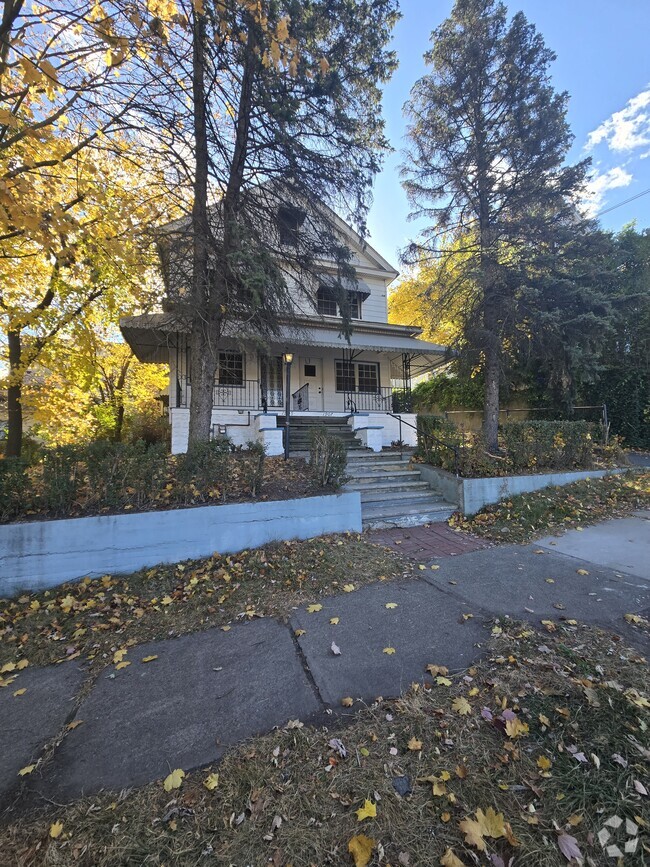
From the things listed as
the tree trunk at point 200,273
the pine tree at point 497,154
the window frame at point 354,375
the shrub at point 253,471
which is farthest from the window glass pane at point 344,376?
the shrub at point 253,471

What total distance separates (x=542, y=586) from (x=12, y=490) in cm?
634

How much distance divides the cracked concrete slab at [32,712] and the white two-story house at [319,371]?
269 inches

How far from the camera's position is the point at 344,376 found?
14.3 meters

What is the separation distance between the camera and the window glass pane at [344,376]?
14219mm

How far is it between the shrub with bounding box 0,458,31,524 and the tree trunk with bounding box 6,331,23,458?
6193mm

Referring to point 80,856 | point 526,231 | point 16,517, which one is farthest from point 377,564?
point 526,231

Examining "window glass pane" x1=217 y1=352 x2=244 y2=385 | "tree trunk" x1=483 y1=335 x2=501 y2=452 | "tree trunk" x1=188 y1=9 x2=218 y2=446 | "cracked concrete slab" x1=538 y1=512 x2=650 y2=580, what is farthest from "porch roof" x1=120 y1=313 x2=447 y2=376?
"cracked concrete slab" x1=538 y1=512 x2=650 y2=580

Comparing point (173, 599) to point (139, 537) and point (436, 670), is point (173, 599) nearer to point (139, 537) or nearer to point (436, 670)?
point (139, 537)

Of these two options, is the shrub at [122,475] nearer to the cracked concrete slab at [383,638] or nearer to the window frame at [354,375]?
the cracked concrete slab at [383,638]

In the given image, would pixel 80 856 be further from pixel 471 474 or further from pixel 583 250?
A: pixel 583 250

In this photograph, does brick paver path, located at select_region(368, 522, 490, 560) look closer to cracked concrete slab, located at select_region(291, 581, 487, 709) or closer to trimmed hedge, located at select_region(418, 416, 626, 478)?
cracked concrete slab, located at select_region(291, 581, 487, 709)

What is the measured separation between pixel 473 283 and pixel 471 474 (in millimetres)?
4882

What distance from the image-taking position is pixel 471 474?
742 centimetres

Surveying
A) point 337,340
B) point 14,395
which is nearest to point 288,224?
point 337,340
